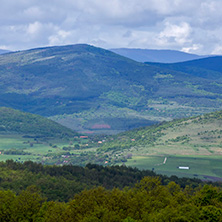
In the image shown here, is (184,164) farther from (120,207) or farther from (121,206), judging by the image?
(120,207)

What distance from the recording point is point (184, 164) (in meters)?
176

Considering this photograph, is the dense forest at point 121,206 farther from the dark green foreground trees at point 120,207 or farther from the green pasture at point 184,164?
the green pasture at point 184,164

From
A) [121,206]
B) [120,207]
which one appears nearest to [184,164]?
[121,206]

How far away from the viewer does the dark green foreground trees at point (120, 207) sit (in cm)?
5844

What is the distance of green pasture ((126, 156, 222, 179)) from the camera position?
163 metres

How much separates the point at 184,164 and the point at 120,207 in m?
114

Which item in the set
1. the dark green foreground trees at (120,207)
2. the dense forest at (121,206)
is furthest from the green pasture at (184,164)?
the dark green foreground trees at (120,207)

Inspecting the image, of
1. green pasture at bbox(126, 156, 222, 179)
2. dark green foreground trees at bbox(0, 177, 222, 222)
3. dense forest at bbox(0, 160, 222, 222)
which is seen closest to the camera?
dark green foreground trees at bbox(0, 177, 222, 222)

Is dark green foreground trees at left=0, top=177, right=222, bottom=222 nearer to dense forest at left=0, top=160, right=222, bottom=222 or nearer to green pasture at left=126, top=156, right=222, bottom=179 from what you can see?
dense forest at left=0, top=160, right=222, bottom=222

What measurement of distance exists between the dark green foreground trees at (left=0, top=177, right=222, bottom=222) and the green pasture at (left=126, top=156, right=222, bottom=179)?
291 feet

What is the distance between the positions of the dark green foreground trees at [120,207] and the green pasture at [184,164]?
291 ft

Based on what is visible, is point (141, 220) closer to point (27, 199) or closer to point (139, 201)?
point (139, 201)

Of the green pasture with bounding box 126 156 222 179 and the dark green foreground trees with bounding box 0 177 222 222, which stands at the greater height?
the dark green foreground trees with bounding box 0 177 222 222

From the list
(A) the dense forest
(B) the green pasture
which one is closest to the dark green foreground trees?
(A) the dense forest
